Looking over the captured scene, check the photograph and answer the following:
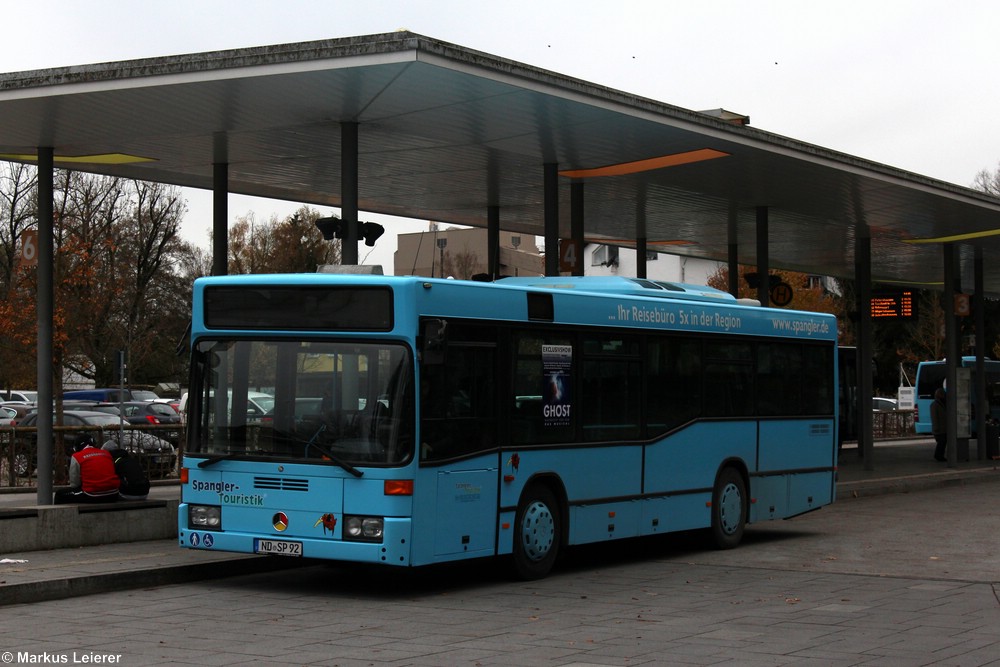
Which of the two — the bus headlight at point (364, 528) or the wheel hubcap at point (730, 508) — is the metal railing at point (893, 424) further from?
the bus headlight at point (364, 528)

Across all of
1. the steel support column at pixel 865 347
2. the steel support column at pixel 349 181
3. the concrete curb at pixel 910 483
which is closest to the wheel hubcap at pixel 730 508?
the steel support column at pixel 349 181

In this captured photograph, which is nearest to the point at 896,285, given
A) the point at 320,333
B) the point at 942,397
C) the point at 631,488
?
the point at 942,397

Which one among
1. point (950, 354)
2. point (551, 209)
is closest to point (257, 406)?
point (551, 209)

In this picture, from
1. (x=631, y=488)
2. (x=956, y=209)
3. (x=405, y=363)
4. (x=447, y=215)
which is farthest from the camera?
(x=447, y=215)

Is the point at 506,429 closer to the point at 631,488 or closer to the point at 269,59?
the point at 631,488

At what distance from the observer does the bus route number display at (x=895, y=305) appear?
34.3 meters

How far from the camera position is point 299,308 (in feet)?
39.9

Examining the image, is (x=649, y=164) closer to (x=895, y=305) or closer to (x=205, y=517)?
(x=205, y=517)

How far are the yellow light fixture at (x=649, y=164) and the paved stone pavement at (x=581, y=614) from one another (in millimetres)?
5943

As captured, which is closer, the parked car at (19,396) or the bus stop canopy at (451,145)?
the bus stop canopy at (451,145)

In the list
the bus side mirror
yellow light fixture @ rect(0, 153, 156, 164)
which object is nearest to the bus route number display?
yellow light fixture @ rect(0, 153, 156, 164)

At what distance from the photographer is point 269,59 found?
13.7m

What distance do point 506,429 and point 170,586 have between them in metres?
3.40

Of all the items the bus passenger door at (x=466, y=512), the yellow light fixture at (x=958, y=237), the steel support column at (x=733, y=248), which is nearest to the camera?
the bus passenger door at (x=466, y=512)
